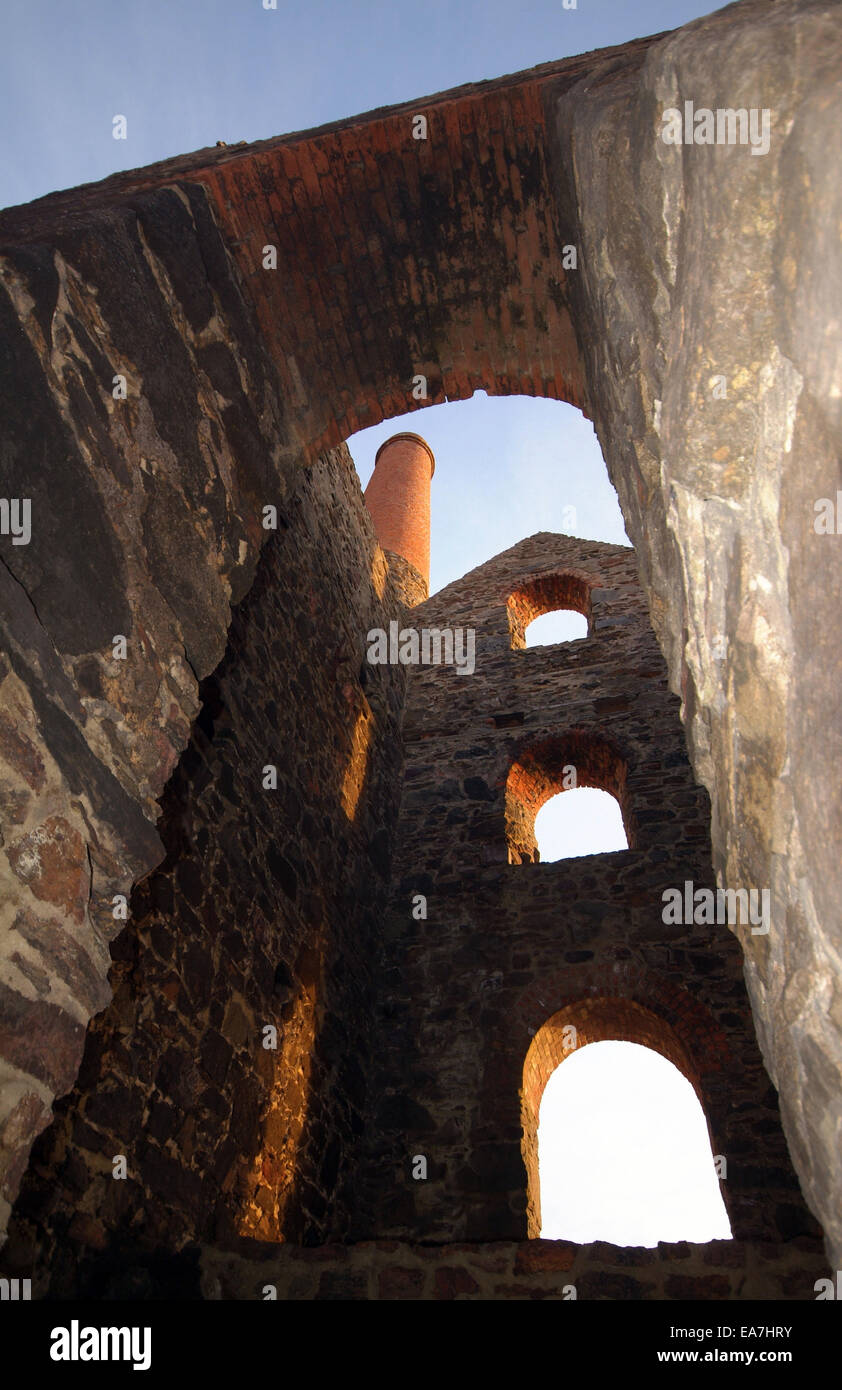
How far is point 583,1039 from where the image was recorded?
7270mm

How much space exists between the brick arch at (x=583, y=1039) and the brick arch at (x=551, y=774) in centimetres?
172

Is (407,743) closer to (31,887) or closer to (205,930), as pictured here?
(205,930)

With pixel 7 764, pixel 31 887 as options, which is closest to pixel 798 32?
pixel 7 764

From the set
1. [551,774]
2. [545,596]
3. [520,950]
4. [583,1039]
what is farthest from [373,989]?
[545,596]

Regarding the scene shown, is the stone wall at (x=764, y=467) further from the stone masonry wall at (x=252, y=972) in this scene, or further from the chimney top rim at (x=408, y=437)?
the chimney top rim at (x=408, y=437)

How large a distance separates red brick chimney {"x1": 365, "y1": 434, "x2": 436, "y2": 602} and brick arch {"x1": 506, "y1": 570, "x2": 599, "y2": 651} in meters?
2.27

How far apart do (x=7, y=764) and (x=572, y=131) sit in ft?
8.75

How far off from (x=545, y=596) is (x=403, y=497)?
5.91 metres

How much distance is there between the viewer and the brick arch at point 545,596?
1094 cm

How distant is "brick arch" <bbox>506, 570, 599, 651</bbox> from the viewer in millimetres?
10938

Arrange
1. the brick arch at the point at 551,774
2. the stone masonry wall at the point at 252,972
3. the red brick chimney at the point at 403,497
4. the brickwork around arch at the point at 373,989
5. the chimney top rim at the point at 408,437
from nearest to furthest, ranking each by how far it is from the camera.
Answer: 1. the stone masonry wall at the point at 252,972
2. the brickwork around arch at the point at 373,989
3. the brick arch at the point at 551,774
4. the red brick chimney at the point at 403,497
5. the chimney top rim at the point at 408,437

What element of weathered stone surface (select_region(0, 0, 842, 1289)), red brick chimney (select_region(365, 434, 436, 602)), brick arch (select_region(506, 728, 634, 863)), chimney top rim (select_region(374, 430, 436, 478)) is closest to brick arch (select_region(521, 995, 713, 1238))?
weathered stone surface (select_region(0, 0, 842, 1289))

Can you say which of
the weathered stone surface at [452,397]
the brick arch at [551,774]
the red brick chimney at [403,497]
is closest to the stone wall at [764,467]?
the weathered stone surface at [452,397]

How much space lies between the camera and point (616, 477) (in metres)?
3.31
